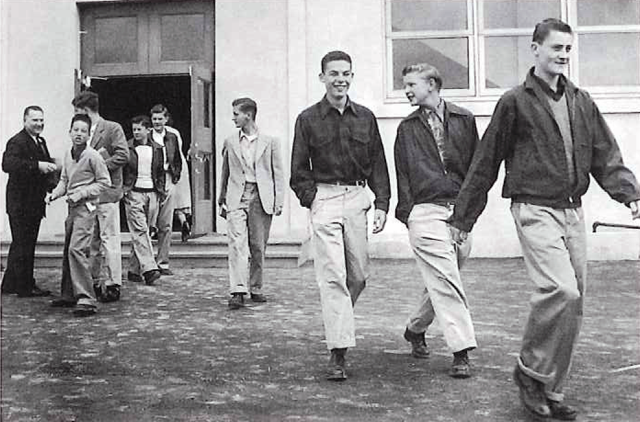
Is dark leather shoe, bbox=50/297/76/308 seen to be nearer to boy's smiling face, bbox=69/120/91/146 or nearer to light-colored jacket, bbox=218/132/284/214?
boy's smiling face, bbox=69/120/91/146

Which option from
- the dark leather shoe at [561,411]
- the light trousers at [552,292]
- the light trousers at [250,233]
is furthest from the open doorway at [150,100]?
the dark leather shoe at [561,411]

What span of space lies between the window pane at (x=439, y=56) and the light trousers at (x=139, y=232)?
3996 millimetres

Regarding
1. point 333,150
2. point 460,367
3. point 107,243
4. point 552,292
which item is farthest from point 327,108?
point 107,243

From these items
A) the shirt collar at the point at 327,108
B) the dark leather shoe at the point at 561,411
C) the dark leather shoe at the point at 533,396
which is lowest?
the dark leather shoe at the point at 561,411

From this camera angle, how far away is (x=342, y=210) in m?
5.34

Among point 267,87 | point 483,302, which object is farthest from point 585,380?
point 267,87

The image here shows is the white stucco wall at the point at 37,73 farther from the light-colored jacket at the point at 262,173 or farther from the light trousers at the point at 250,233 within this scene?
the light trousers at the point at 250,233

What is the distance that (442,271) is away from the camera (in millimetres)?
5129

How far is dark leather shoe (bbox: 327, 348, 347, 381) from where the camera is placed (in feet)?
16.5

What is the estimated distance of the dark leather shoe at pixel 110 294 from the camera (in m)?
8.18

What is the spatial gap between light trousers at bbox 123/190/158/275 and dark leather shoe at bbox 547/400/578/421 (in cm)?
584

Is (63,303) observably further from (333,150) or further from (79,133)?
(333,150)

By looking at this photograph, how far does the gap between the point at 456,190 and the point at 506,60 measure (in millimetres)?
6874

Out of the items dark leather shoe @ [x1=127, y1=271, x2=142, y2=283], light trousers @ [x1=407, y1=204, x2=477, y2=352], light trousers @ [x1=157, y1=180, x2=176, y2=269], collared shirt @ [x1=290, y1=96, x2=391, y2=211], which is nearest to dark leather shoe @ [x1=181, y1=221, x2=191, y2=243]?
light trousers @ [x1=157, y1=180, x2=176, y2=269]
